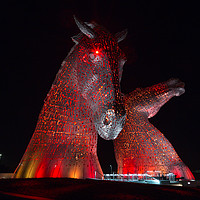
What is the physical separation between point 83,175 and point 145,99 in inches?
219

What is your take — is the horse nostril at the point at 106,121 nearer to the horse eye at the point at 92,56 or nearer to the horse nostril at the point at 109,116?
the horse nostril at the point at 109,116

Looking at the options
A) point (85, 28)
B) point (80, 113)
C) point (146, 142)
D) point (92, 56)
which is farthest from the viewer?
point (146, 142)

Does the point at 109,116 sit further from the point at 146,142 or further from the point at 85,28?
the point at 146,142

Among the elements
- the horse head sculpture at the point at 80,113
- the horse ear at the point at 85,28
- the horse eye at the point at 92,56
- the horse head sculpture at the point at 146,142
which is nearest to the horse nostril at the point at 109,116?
the horse head sculpture at the point at 80,113

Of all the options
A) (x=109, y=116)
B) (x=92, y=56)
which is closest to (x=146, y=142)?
(x=109, y=116)

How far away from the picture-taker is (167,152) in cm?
881

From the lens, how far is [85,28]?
6.28 m

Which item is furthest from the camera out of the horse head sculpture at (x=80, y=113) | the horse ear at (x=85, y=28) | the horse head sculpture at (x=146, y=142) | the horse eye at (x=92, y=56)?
the horse head sculpture at (x=146, y=142)

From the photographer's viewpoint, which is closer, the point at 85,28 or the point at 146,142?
the point at 85,28

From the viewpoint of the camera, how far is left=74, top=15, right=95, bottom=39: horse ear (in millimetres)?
6184

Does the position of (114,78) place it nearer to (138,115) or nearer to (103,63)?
Answer: (103,63)

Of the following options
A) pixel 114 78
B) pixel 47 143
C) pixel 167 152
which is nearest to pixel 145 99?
pixel 167 152

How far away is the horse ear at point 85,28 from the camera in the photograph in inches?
243

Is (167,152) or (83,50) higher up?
(83,50)
